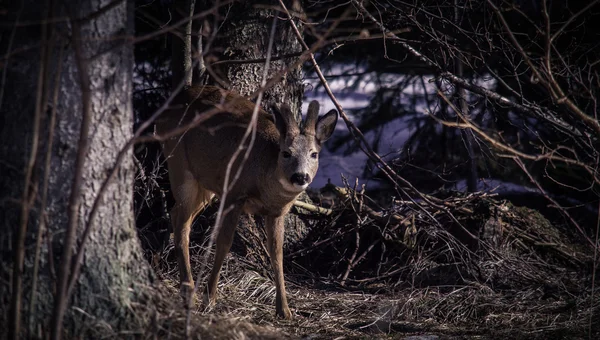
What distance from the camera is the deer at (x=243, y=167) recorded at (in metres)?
5.79

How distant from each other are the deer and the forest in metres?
0.02

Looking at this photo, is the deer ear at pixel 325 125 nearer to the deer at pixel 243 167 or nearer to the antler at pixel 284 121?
the deer at pixel 243 167

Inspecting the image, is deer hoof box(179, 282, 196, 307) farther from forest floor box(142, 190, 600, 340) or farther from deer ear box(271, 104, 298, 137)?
deer ear box(271, 104, 298, 137)

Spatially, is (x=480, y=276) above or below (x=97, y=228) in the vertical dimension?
below

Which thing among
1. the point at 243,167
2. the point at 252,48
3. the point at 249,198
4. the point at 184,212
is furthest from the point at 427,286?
the point at 252,48

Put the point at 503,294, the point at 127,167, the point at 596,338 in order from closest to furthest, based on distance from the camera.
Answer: the point at 127,167
the point at 596,338
the point at 503,294

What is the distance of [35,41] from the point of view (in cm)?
360

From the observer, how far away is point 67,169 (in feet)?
11.7

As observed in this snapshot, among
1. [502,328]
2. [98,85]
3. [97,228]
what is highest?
[98,85]

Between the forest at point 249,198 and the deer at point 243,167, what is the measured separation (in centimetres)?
2

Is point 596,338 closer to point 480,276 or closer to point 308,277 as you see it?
point 480,276

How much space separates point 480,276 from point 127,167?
3.64m

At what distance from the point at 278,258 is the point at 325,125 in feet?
3.87

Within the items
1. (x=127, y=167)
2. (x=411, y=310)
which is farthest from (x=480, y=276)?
(x=127, y=167)
